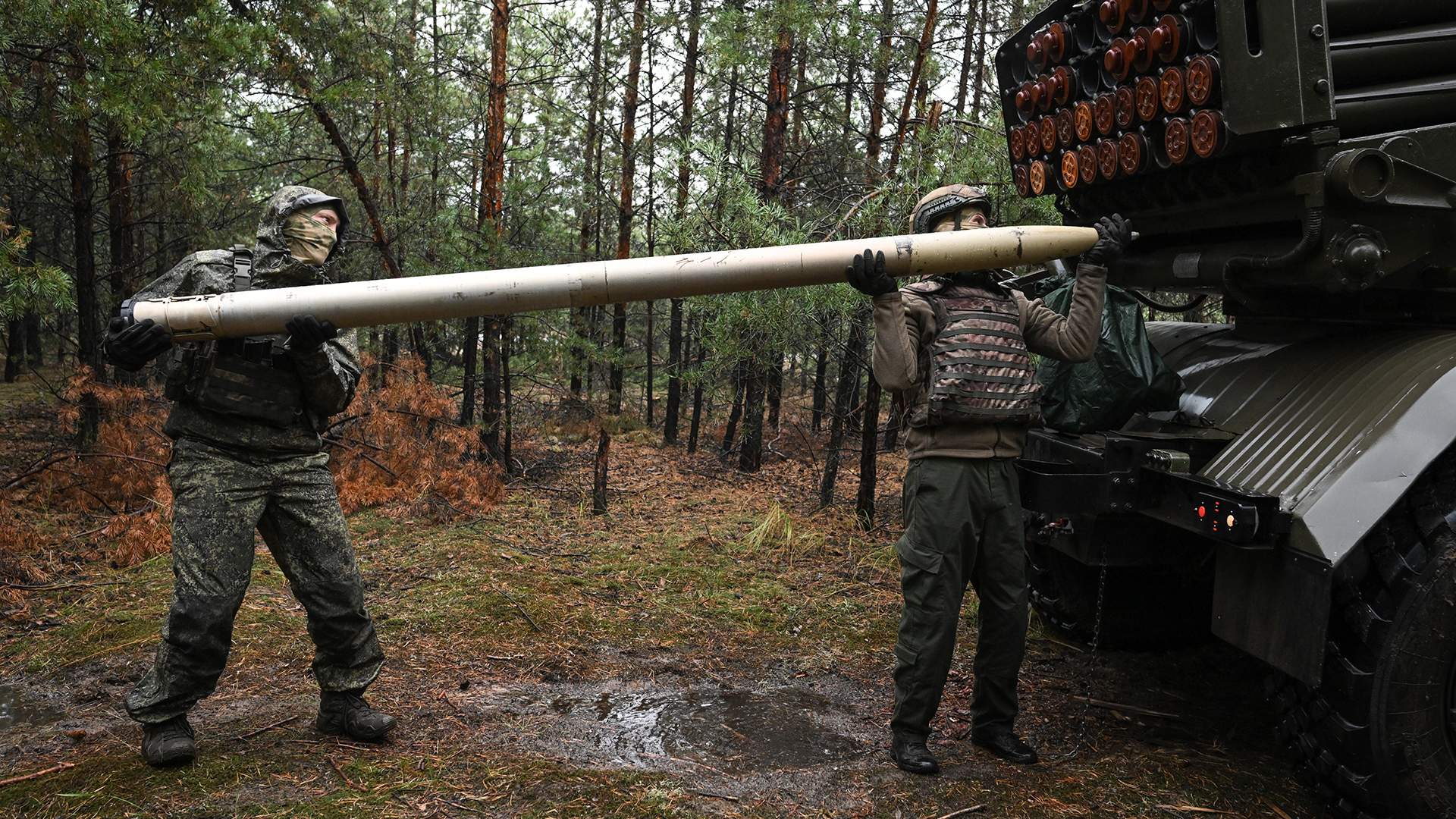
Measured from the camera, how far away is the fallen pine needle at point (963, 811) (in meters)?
3.31

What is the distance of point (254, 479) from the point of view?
3670 millimetres

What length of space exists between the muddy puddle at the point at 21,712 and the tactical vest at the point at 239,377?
5.31ft

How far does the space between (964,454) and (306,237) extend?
2779 millimetres

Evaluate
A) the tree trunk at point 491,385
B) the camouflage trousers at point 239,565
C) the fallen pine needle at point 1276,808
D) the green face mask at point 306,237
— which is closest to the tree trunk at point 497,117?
the tree trunk at point 491,385

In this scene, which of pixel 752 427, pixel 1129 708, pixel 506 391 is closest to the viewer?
pixel 1129 708

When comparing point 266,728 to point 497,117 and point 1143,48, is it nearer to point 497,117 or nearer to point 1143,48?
point 1143,48

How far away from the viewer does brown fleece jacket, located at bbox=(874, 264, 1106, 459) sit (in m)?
3.65

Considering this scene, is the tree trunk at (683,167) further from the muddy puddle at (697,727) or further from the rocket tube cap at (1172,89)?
the rocket tube cap at (1172,89)

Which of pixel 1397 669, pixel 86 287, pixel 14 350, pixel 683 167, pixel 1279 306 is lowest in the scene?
pixel 1397 669

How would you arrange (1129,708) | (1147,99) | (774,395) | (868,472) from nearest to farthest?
(1147,99), (1129,708), (868,472), (774,395)

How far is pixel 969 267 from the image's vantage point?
3.66 m

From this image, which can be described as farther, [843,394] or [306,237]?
[843,394]

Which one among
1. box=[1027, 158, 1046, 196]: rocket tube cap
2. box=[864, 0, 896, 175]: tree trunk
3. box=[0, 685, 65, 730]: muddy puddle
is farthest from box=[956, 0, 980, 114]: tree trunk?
box=[0, 685, 65, 730]: muddy puddle

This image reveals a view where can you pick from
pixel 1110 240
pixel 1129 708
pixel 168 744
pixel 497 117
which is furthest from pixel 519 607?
pixel 497 117
